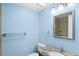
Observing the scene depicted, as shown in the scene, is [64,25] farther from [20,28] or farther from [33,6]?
[20,28]

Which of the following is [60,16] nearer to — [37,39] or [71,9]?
[71,9]

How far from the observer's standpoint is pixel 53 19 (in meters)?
A: 1.54

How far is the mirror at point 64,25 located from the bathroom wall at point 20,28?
28 cm

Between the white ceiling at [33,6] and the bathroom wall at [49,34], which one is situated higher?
the white ceiling at [33,6]

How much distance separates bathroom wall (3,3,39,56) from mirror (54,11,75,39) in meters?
0.28

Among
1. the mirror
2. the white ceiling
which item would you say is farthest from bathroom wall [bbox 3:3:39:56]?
the mirror

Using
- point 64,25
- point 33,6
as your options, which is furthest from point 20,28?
point 64,25

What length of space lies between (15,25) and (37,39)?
360 mm

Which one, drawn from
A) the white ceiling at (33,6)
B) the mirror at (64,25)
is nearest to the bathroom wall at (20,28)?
the white ceiling at (33,6)

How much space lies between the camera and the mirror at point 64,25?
4.60ft

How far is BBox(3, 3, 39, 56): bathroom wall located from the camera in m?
1.45

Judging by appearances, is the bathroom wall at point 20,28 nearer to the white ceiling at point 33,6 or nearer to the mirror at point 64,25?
the white ceiling at point 33,6

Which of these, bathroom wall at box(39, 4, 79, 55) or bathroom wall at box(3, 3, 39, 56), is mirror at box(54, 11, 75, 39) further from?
bathroom wall at box(3, 3, 39, 56)

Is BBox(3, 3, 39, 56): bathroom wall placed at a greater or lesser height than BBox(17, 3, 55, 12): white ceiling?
lesser
